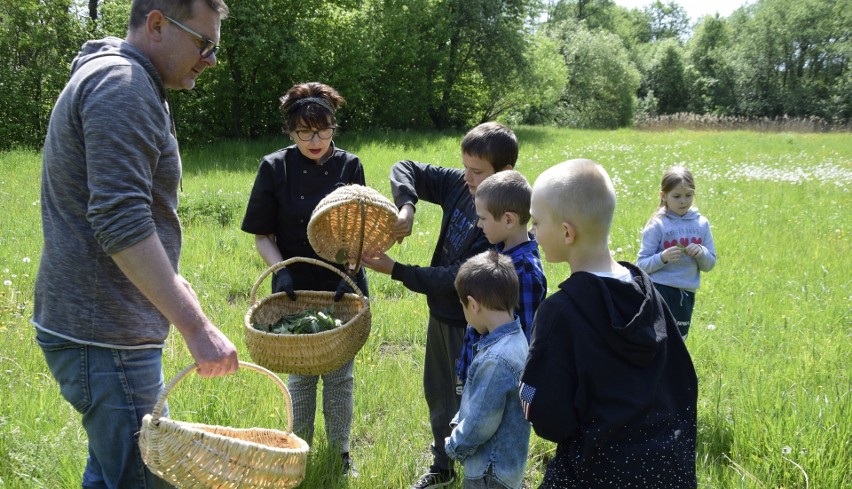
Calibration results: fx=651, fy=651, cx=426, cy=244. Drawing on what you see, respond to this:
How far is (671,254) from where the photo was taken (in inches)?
158

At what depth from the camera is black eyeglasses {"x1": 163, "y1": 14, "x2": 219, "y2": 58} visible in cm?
212

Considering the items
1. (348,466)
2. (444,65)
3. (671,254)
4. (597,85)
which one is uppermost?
(444,65)

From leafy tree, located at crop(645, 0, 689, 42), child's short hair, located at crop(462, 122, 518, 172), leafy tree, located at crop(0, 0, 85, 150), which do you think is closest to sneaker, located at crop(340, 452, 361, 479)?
child's short hair, located at crop(462, 122, 518, 172)

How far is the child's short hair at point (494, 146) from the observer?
305 centimetres

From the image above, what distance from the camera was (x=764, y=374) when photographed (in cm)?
429

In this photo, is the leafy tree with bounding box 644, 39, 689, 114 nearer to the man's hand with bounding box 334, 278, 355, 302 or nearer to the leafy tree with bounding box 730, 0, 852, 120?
the leafy tree with bounding box 730, 0, 852, 120

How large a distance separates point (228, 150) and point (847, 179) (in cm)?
1369

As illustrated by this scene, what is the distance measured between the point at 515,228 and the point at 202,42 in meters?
1.42

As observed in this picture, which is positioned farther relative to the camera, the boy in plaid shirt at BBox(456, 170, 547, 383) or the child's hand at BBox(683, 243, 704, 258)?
the child's hand at BBox(683, 243, 704, 258)

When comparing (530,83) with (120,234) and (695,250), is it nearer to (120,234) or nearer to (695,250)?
(695,250)

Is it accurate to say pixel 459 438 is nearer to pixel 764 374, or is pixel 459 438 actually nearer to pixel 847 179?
pixel 764 374

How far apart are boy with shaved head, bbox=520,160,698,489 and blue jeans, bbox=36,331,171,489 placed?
50.4 inches

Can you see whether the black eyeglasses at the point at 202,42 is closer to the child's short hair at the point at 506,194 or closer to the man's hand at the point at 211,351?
the man's hand at the point at 211,351

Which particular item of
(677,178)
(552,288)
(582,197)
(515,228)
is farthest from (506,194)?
(552,288)
